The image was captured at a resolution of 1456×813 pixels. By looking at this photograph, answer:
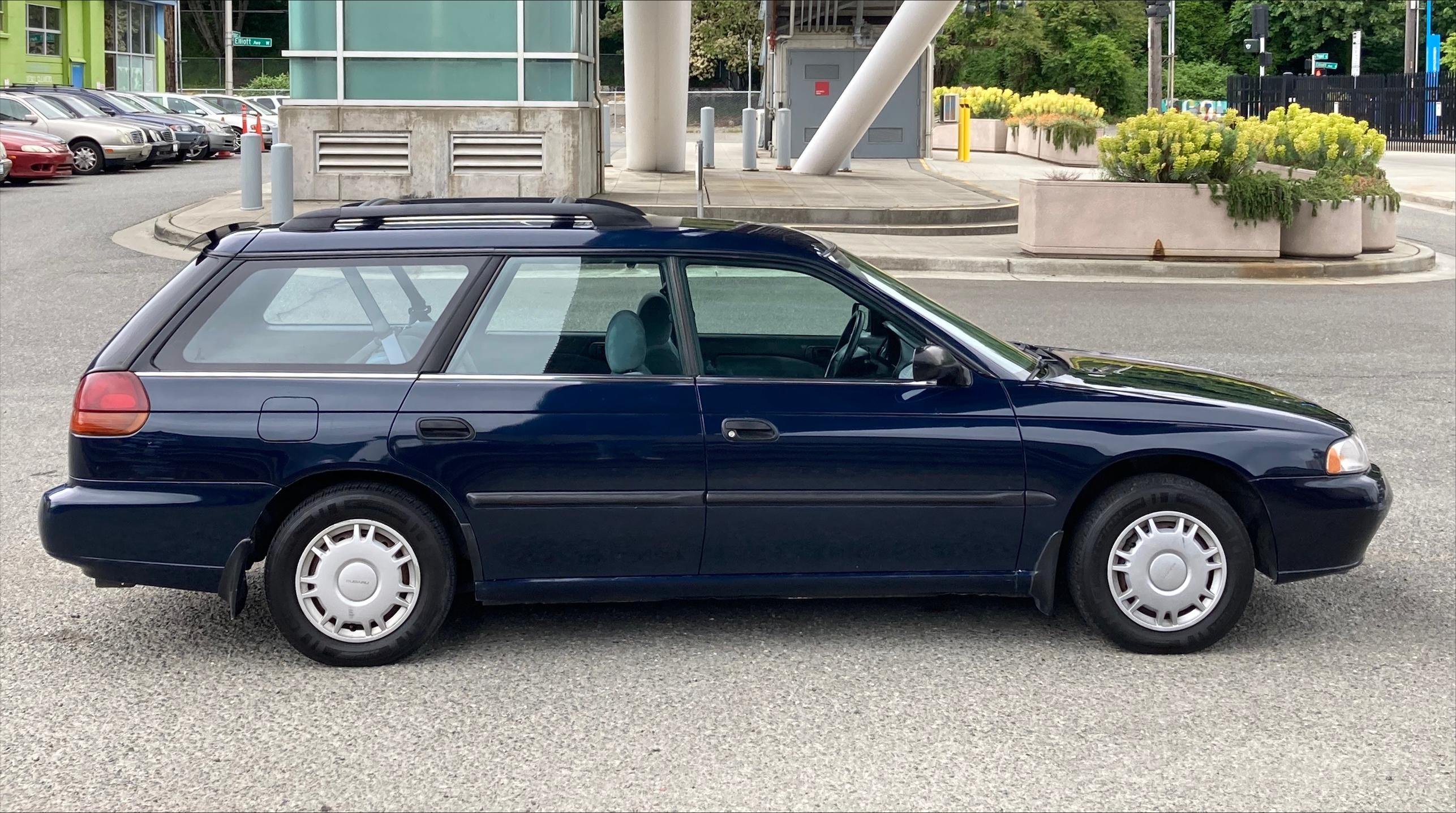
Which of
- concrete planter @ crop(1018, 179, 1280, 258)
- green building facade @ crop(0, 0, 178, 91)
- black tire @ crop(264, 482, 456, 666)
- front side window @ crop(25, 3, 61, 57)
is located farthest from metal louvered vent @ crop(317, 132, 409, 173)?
front side window @ crop(25, 3, 61, 57)

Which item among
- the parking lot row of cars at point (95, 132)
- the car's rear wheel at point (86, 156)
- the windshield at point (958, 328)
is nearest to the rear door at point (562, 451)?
the windshield at point (958, 328)

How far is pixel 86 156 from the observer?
30562 mm

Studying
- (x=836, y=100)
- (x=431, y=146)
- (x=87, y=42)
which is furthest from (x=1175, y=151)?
(x=87, y=42)

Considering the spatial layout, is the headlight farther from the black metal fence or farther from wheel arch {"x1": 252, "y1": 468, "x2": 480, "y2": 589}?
the black metal fence

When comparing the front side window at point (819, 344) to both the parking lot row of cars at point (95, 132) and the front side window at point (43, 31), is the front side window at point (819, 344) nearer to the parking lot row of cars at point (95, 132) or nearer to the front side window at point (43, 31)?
the parking lot row of cars at point (95, 132)

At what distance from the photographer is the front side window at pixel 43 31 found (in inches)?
2039

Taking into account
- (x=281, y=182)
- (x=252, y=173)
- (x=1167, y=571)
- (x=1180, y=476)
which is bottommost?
(x=1167, y=571)

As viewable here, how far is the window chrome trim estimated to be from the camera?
193 inches

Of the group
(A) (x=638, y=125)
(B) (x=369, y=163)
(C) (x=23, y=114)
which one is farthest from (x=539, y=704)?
(C) (x=23, y=114)

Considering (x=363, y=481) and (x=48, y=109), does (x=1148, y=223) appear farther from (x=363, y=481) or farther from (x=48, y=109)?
(x=48, y=109)

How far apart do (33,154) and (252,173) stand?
356 inches

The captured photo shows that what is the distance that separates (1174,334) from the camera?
41.1ft

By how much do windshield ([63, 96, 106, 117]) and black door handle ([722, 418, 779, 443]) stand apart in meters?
31.1

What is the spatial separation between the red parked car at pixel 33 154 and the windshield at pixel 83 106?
527cm
